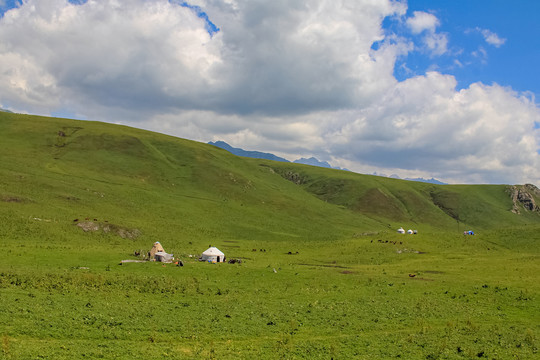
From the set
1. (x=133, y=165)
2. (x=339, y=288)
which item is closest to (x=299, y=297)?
(x=339, y=288)

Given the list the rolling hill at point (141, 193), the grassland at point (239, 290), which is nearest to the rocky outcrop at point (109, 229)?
the grassland at point (239, 290)

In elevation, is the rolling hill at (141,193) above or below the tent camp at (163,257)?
above

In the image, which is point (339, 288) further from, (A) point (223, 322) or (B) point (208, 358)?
(B) point (208, 358)

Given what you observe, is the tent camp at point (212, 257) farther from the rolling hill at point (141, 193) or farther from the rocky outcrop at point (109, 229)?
the rolling hill at point (141, 193)

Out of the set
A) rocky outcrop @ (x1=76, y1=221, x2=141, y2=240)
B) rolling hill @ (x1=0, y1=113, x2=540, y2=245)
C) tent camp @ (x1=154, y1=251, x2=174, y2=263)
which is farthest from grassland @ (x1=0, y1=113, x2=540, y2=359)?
tent camp @ (x1=154, y1=251, x2=174, y2=263)

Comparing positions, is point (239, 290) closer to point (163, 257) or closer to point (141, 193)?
point (163, 257)

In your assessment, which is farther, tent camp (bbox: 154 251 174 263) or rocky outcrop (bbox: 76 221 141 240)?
rocky outcrop (bbox: 76 221 141 240)

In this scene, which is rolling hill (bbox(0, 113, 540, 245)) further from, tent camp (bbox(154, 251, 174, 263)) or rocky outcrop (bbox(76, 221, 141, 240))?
tent camp (bbox(154, 251, 174, 263))

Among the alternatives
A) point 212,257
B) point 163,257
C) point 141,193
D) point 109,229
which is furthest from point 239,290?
point 141,193

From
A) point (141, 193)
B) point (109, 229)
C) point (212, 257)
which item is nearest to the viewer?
point (212, 257)

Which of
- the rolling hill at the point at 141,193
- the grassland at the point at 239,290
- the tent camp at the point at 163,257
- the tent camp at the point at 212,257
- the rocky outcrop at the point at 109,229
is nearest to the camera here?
the grassland at the point at 239,290

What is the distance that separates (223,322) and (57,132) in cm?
19666

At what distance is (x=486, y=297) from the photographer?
1763 inches

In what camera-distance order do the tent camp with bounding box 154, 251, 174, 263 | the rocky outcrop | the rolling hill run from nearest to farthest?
1. the tent camp with bounding box 154, 251, 174, 263
2. the rocky outcrop
3. the rolling hill
